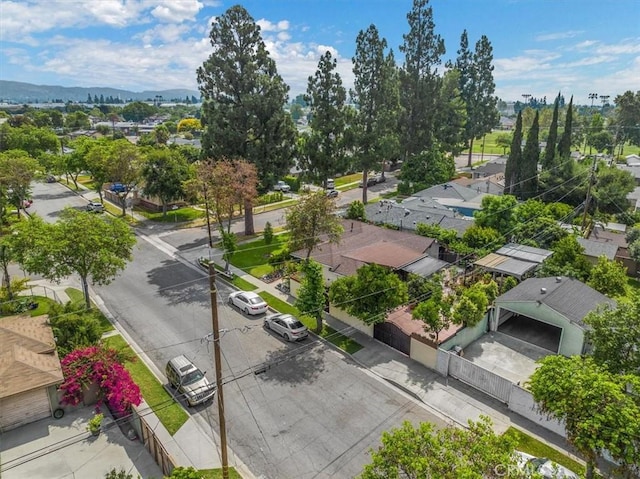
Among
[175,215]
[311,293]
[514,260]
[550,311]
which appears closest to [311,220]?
[311,293]

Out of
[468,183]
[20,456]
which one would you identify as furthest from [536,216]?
[20,456]

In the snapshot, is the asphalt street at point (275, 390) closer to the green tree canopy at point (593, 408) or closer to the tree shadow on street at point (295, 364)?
the tree shadow on street at point (295, 364)

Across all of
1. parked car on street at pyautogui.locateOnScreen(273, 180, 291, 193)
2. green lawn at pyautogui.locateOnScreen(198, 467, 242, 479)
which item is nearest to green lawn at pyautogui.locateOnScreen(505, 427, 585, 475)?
green lawn at pyautogui.locateOnScreen(198, 467, 242, 479)

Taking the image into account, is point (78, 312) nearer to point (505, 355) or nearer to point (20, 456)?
point (20, 456)

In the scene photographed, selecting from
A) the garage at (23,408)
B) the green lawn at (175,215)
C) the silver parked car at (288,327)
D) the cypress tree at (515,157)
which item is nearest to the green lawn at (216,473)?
the garage at (23,408)

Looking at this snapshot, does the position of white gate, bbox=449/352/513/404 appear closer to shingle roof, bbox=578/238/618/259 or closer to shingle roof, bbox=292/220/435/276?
shingle roof, bbox=292/220/435/276

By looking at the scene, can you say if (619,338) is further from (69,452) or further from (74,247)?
(74,247)

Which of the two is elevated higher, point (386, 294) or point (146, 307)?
point (386, 294)
